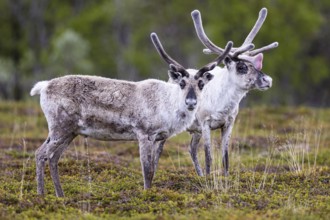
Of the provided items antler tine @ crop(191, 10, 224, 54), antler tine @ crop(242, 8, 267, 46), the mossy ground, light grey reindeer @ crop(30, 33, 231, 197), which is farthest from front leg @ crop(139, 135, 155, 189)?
antler tine @ crop(242, 8, 267, 46)

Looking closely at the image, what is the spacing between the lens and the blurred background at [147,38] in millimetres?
42594

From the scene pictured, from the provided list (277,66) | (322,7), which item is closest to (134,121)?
(277,66)

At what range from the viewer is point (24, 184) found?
10688 mm

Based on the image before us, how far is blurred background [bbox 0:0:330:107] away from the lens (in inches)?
1677

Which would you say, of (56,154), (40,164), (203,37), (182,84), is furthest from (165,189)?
(203,37)

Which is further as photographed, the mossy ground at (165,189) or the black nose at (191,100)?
the black nose at (191,100)

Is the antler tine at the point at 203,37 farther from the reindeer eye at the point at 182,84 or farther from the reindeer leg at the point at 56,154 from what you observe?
the reindeer leg at the point at 56,154

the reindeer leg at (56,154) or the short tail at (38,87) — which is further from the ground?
the short tail at (38,87)

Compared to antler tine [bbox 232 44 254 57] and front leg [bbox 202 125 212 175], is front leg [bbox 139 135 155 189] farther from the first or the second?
antler tine [bbox 232 44 254 57]

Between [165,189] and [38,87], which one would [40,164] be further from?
[165,189]

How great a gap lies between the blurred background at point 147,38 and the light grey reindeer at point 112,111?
29.7 m

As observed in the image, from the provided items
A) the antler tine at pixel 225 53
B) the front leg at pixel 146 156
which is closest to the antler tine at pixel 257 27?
the antler tine at pixel 225 53

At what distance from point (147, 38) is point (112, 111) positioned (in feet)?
136

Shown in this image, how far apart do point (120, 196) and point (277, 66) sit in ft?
123
